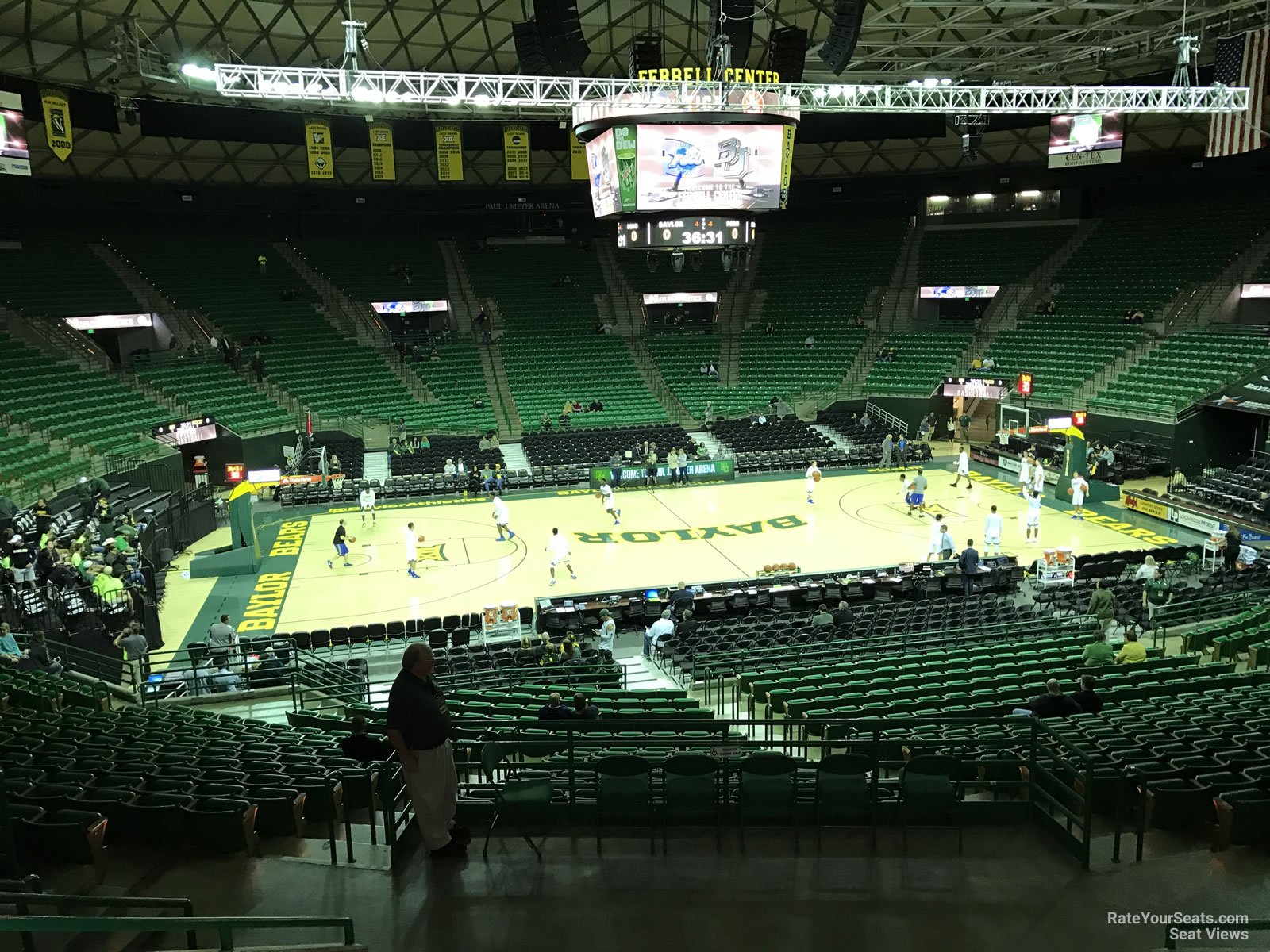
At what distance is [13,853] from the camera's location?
20.0ft

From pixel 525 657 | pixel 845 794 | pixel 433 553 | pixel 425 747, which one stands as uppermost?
pixel 425 747

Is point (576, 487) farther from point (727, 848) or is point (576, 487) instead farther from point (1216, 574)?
point (727, 848)

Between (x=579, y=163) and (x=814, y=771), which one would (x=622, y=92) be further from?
(x=814, y=771)

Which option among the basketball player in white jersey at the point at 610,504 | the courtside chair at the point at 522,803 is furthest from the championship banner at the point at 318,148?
the courtside chair at the point at 522,803

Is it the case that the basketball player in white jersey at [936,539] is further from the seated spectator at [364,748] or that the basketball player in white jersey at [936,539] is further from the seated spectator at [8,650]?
the seated spectator at [8,650]

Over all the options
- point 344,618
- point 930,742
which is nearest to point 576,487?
point 344,618

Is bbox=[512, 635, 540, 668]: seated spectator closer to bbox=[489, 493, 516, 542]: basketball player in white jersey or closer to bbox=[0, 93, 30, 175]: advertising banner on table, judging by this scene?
bbox=[489, 493, 516, 542]: basketball player in white jersey

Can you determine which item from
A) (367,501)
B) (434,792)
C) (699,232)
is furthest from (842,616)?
(367,501)

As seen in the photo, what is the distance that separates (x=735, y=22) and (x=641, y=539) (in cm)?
1367

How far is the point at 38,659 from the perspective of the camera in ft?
51.2

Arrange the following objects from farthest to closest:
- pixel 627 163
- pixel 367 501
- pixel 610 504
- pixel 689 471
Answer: pixel 689 471, pixel 367 501, pixel 610 504, pixel 627 163

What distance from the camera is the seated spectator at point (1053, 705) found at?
1023 cm

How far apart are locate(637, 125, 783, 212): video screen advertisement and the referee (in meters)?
19.6

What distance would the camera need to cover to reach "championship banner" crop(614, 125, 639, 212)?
76.8 ft
